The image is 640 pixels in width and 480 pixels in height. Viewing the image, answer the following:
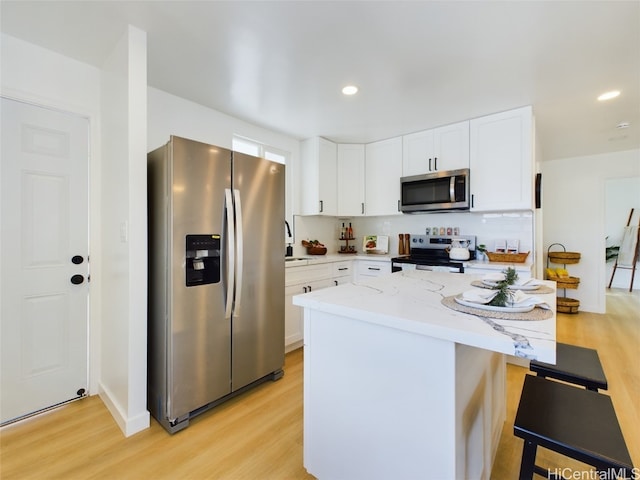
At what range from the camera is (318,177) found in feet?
11.9

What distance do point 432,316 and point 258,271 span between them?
1.46m

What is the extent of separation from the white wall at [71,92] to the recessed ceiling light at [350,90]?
73.0 inches

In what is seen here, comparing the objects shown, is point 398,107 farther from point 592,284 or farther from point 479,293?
point 592,284

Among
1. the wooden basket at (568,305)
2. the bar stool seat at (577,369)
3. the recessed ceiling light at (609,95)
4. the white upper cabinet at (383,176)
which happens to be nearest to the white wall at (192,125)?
the white upper cabinet at (383,176)

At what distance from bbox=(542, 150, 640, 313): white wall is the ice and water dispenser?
5210 millimetres

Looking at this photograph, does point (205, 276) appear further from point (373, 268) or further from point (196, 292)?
point (373, 268)

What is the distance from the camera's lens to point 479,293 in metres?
1.21

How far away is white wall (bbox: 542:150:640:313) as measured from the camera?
429 cm

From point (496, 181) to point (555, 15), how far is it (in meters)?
1.54

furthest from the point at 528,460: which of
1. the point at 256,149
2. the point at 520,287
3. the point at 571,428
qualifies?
the point at 256,149

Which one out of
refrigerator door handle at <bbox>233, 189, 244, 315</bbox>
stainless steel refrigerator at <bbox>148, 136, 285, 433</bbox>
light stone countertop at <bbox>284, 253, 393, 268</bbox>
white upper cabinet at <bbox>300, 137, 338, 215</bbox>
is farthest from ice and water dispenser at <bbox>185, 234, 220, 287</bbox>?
white upper cabinet at <bbox>300, 137, 338, 215</bbox>

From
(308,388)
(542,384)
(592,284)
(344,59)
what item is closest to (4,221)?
(308,388)

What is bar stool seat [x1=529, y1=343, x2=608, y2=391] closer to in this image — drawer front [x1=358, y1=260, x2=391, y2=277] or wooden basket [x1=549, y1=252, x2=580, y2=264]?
drawer front [x1=358, y1=260, x2=391, y2=277]

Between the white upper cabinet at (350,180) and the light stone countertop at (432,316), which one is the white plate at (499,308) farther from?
the white upper cabinet at (350,180)
